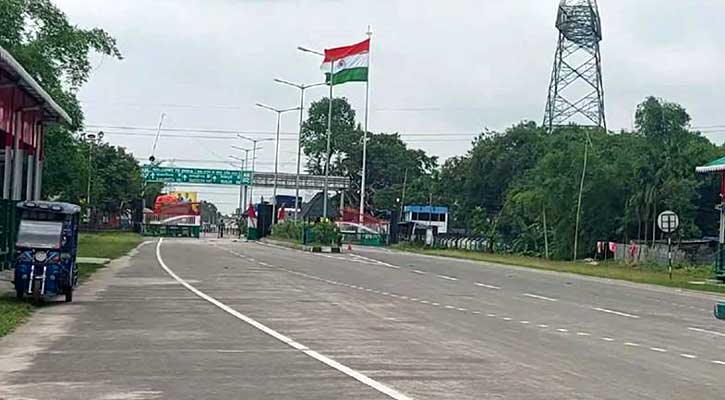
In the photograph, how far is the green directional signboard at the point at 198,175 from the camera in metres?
123

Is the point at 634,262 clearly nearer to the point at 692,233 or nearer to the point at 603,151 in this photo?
the point at 692,233

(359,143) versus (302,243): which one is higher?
(359,143)

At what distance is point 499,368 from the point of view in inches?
571

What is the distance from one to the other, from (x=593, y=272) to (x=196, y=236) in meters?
64.0

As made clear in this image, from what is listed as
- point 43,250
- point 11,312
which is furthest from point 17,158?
point 11,312

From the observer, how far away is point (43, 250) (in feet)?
76.4

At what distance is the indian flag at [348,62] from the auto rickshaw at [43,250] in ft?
198

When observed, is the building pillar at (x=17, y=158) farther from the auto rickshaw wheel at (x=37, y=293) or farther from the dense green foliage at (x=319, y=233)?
the dense green foliage at (x=319, y=233)

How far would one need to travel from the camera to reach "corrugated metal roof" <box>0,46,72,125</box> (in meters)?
27.1

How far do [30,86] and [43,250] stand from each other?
33.5 ft

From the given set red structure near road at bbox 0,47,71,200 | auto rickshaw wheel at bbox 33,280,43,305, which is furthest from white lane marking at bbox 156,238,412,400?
red structure near road at bbox 0,47,71,200

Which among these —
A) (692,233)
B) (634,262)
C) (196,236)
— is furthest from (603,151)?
(196,236)

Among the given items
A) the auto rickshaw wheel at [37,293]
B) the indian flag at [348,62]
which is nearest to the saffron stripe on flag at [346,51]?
the indian flag at [348,62]

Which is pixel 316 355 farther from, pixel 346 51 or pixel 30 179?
pixel 346 51
